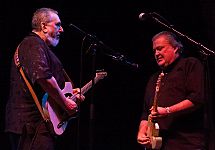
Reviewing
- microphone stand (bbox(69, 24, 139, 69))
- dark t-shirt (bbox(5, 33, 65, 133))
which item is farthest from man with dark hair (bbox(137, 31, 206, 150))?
dark t-shirt (bbox(5, 33, 65, 133))

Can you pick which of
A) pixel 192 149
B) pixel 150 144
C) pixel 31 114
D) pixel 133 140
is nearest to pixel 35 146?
pixel 31 114

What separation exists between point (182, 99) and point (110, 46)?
2900mm

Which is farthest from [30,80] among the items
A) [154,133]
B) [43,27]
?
[154,133]

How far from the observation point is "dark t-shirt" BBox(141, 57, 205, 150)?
3.83m

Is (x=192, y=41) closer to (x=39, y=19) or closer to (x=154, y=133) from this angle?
(x=154, y=133)

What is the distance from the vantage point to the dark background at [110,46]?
249 inches

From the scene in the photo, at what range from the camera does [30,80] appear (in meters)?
3.75

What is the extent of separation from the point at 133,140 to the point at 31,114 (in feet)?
10.5

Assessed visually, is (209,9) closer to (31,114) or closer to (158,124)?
(158,124)

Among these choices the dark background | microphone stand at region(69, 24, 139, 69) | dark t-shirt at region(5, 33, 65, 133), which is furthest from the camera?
the dark background

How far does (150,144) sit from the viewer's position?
12.9 feet

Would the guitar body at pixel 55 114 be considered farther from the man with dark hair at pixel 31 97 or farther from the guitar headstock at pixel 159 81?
the guitar headstock at pixel 159 81

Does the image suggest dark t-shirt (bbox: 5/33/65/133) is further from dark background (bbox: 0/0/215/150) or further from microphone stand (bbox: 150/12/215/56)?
dark background (bbox: 0/0/215/150)

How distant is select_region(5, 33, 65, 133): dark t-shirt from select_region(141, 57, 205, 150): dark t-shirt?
110cm
